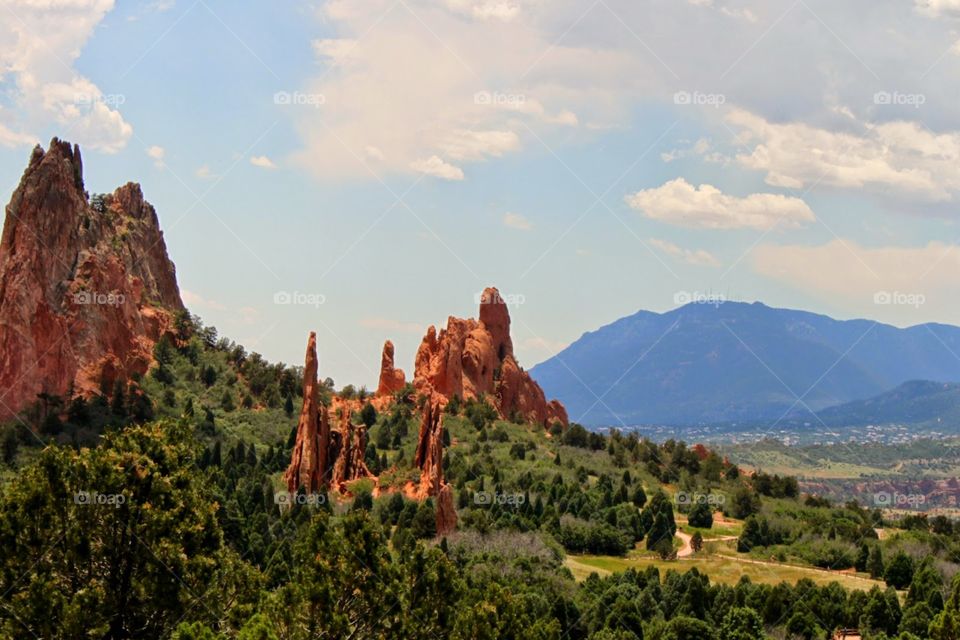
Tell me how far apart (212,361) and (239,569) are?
283ft

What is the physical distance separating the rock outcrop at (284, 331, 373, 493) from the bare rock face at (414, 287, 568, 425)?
91.0 ft

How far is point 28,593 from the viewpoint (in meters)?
33.2

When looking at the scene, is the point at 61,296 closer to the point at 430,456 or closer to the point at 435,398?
the point at 430,456

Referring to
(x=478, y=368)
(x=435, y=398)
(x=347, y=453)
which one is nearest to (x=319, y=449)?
(x=347, y=453)

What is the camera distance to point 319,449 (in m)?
93.9

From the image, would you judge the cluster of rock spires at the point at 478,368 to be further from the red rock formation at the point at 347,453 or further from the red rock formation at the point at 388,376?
the red rock formation at the point at 347,453

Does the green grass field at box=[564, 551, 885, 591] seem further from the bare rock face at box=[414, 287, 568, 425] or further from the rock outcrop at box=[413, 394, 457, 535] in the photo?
the bare rock face at box=[414, 287, 568, 425]

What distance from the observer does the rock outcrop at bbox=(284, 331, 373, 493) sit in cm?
9206

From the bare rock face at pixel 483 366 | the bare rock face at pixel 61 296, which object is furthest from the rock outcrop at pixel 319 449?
the bare rock face at pixel 483 366

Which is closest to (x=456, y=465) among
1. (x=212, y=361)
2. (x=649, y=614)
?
(x=212, y=361)

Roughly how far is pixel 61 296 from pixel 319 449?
29059mm

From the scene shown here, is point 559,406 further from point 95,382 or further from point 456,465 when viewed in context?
point 95,382

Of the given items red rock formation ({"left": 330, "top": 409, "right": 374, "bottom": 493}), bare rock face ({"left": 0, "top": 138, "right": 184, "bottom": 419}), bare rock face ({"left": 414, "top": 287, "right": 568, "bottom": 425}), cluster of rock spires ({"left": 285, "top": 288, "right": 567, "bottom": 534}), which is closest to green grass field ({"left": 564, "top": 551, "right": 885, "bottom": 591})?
cluster of rock spires ({"left": 285, "top": 288, "right": 567, "bottom": 534})

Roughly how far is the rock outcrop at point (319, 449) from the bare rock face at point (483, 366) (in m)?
27.7
